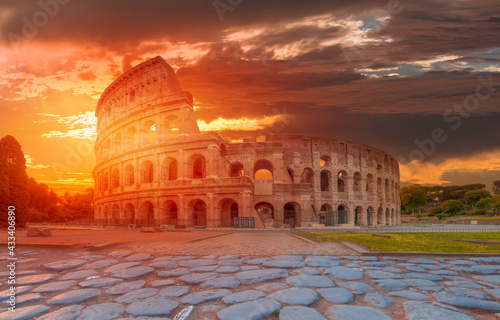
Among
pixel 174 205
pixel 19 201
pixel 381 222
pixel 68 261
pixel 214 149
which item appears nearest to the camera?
pixel 68 261

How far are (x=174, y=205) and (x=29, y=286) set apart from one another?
28.2 meters

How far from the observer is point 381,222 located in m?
44.3

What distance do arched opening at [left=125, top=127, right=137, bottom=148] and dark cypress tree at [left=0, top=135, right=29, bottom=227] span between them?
10301 mm

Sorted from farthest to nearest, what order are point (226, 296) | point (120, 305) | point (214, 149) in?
point (214, 149) → point (226, 296) → point (120, 305)

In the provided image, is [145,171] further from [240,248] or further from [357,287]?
[357,287]

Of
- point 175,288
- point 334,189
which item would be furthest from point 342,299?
point 334,189

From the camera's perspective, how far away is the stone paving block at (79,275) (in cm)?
446

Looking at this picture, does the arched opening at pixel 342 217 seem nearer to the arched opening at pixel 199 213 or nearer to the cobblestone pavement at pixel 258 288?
the arched opening at pixel 199 213

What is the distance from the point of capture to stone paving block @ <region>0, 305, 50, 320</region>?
9.17ft

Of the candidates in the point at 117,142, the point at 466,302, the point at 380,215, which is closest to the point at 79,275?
the point at 466,302

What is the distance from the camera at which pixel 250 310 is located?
290cm

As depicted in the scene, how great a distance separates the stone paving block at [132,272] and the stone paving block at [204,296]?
1.46 m

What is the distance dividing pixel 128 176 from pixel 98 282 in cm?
3293

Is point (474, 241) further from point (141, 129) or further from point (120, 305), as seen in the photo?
point (141, 129)
